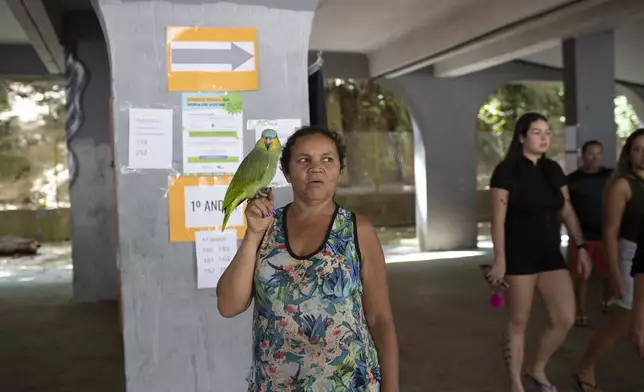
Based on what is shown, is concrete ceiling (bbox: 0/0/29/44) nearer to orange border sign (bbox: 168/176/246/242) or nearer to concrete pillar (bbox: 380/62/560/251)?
orange border sign (bbox: 168/176/246/242)

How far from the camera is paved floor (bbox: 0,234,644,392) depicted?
14.2 ft

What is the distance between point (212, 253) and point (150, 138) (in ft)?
1.81

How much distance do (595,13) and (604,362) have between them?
11.7ft

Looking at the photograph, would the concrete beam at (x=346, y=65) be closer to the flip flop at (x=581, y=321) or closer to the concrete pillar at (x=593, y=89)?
the concrete pillar at (x=593, y=89)

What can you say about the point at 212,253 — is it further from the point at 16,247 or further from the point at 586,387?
the point at 16,247

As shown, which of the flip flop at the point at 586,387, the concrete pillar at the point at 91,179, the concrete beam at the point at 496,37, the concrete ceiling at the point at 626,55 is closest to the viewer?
the flip flop at the point at 586,387

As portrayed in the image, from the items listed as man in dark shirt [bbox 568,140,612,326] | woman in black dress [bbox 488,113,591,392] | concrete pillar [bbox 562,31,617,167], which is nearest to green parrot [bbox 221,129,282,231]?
woman in black dress [bbox 488,113,591,392]

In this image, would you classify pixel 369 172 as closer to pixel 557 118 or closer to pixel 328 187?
pixel 557 118

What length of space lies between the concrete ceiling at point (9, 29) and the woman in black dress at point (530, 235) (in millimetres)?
5593

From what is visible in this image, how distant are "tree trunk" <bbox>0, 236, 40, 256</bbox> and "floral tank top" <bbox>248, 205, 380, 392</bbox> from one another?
1180cm

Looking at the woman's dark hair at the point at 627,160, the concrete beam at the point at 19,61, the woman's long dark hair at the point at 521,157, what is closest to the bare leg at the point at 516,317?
the woman's long dark hair at the point at 521,157

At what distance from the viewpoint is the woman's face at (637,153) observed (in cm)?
344

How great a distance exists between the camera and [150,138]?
106 inches

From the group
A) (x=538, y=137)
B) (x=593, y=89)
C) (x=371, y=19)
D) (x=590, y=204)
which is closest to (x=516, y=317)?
(x=538, y=137)
